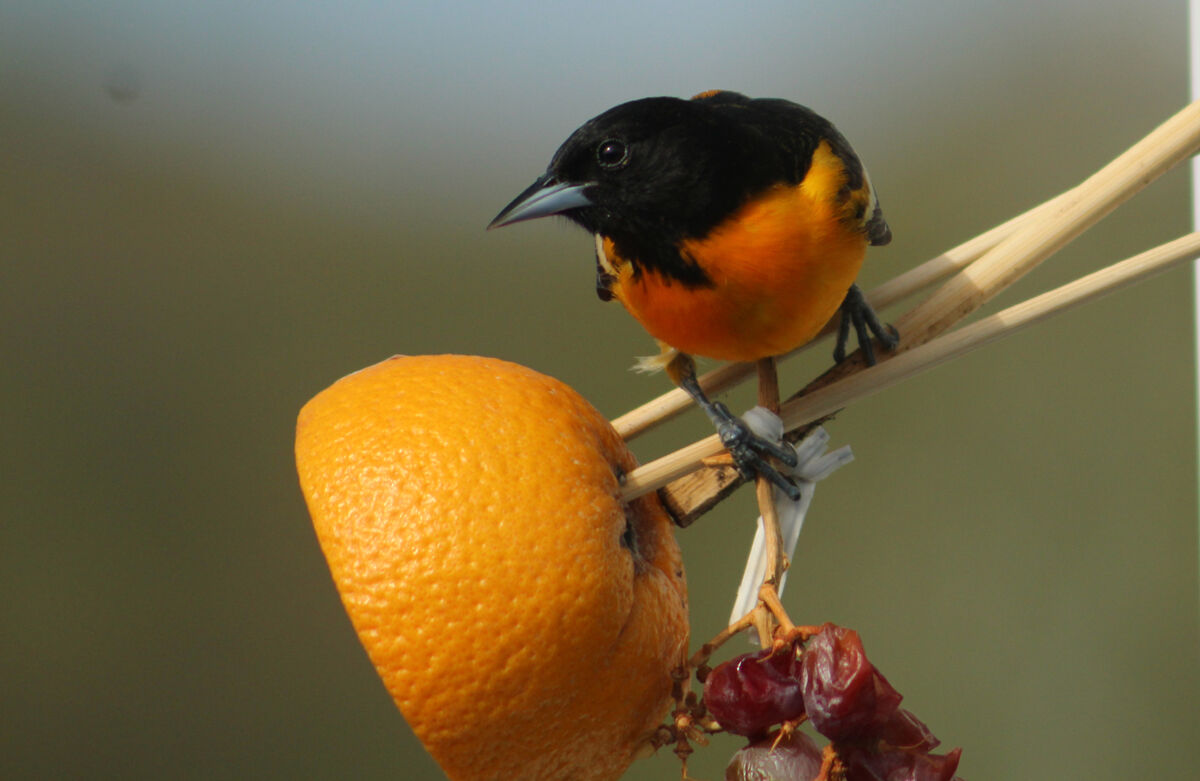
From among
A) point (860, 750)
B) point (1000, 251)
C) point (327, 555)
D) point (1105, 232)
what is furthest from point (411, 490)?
point (1105, 232)

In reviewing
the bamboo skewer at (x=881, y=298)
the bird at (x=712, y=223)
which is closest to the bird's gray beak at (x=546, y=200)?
the bird at (x=712, y=223)

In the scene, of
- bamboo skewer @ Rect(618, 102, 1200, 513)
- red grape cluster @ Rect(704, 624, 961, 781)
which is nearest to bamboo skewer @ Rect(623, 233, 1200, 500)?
bamboo skewer @ Rect(618, 102, 1200, 513)

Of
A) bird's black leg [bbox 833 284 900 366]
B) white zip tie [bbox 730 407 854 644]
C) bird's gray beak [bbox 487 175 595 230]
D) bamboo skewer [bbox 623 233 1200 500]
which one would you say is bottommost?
white zip tie [bbox 730 407 854 644]

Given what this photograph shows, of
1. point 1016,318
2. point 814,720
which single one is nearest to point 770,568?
point 814,720

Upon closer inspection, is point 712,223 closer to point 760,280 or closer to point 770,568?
point 760,280

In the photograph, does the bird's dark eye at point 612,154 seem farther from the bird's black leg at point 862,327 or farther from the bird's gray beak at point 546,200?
the bird's black leg at point 862,327

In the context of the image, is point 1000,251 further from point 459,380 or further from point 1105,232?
point 1105,232

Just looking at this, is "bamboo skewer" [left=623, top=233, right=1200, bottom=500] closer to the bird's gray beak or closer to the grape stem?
the grape stem
